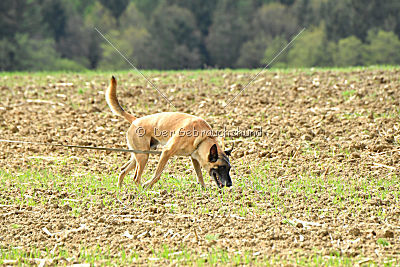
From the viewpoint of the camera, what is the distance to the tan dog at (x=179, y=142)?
8055 mm

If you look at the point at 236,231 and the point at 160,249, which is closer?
the point at 160,249

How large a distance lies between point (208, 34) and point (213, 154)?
49805mm

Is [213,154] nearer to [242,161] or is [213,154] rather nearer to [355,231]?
[355,231]

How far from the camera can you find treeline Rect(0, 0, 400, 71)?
153 ft

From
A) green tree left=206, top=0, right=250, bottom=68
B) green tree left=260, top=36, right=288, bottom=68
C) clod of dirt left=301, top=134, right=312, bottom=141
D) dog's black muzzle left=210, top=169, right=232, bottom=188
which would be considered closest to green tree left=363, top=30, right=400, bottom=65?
green tree left=260, top=36, right=288, bottom=68

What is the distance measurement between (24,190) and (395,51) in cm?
4056

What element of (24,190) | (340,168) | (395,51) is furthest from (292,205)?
(395,51)

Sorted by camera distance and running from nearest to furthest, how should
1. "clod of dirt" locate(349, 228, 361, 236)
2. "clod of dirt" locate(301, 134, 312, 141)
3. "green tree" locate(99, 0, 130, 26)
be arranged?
1. "clod of dirt" locate(349, 228, 361, 236)
2. "clod of dirt" locate(301, 134, 312, 141)
3. "green tree" locate(99, 0, 130, 26)

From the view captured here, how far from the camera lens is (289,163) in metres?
10.1

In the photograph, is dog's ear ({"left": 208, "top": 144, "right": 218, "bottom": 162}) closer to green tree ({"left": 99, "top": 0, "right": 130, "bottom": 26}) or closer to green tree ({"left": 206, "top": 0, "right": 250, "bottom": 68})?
green tree ({"left": 206, "top": 0, "right": 250, "bottom": 68})

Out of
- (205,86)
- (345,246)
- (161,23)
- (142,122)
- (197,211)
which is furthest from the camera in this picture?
(161,23)

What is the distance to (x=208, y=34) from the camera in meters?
56.7

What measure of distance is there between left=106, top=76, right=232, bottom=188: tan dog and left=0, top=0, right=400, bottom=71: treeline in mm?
37902

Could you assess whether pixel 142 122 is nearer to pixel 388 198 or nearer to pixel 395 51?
pixel 388 198
